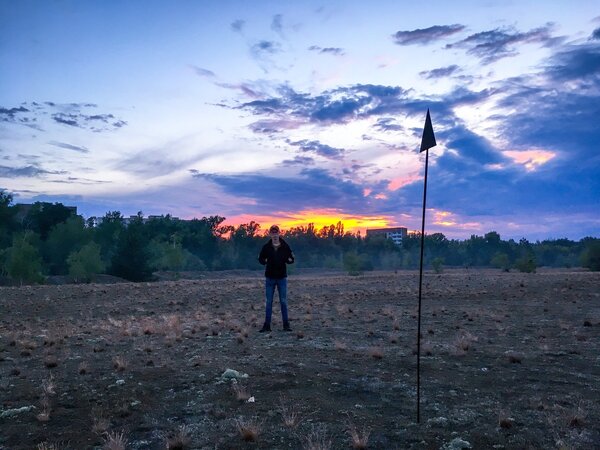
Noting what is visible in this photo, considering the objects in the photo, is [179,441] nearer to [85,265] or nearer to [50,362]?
[50,362]

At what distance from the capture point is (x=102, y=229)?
270 ft

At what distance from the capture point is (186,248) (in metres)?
106

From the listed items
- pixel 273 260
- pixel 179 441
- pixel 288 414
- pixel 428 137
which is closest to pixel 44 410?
pixel 179 441

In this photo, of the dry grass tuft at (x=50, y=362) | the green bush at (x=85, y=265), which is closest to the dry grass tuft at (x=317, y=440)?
the dry grass tuft at (x=50, y=362)

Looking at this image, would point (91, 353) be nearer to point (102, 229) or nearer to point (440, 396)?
point (440, 396)

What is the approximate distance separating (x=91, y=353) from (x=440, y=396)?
8368 mm

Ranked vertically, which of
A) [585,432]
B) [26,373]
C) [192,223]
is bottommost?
[26,373]

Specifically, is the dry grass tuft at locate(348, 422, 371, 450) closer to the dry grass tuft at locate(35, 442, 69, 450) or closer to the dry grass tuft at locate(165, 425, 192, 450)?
the dry grass tuft at locate(165, 425, 192, 450)

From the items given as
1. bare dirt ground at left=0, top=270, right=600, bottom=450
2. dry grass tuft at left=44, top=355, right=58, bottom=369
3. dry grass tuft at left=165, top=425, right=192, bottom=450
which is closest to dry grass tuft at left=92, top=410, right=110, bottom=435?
bare dirt ground at left=0, top=270, right=600, bottom=450

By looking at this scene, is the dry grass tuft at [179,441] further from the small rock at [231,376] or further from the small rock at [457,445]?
the small rock at [457,445]

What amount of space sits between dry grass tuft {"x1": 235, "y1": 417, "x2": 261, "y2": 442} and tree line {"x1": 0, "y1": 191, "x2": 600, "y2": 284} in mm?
52722

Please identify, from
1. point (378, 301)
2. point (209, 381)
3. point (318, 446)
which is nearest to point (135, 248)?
point (378, 301)

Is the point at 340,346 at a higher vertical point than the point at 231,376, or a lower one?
higher

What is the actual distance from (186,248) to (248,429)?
102604 millimetres
